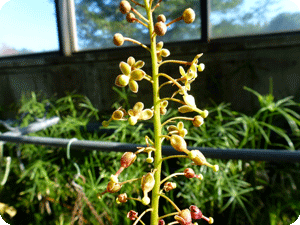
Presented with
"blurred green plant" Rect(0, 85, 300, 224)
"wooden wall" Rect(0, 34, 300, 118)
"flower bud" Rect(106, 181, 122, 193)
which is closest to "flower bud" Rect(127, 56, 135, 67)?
"flower bud" Rect(106, 181, 122, 193)

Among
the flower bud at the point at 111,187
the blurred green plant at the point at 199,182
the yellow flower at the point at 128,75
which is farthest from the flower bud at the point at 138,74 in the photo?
the blurred green plant at the point at 199,182

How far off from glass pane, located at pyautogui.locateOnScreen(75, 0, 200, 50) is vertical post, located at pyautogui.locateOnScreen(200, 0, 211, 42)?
0.04 meters

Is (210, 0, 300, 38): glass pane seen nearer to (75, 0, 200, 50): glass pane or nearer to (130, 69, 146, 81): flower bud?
(75, 0, 200, 50): glass pane

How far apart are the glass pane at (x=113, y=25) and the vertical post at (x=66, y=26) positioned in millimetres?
35

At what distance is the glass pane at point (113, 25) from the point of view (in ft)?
4.58

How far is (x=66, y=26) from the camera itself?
67.4 inches

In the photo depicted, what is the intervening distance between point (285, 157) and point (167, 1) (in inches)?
42.6

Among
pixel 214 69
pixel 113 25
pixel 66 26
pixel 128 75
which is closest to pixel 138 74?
pixel 128 75

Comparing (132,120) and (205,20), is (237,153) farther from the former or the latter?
(205,20)

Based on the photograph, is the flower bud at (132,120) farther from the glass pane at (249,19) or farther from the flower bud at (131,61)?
the glass pane at (249,19)

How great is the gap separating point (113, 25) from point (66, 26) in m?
0.36

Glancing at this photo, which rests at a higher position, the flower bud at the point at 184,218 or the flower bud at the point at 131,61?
the flower bud at the point at 131,61

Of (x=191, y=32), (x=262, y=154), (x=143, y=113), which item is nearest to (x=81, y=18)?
(x=191, y=32)

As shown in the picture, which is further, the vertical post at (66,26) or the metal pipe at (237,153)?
the vertical post at (66,26)
